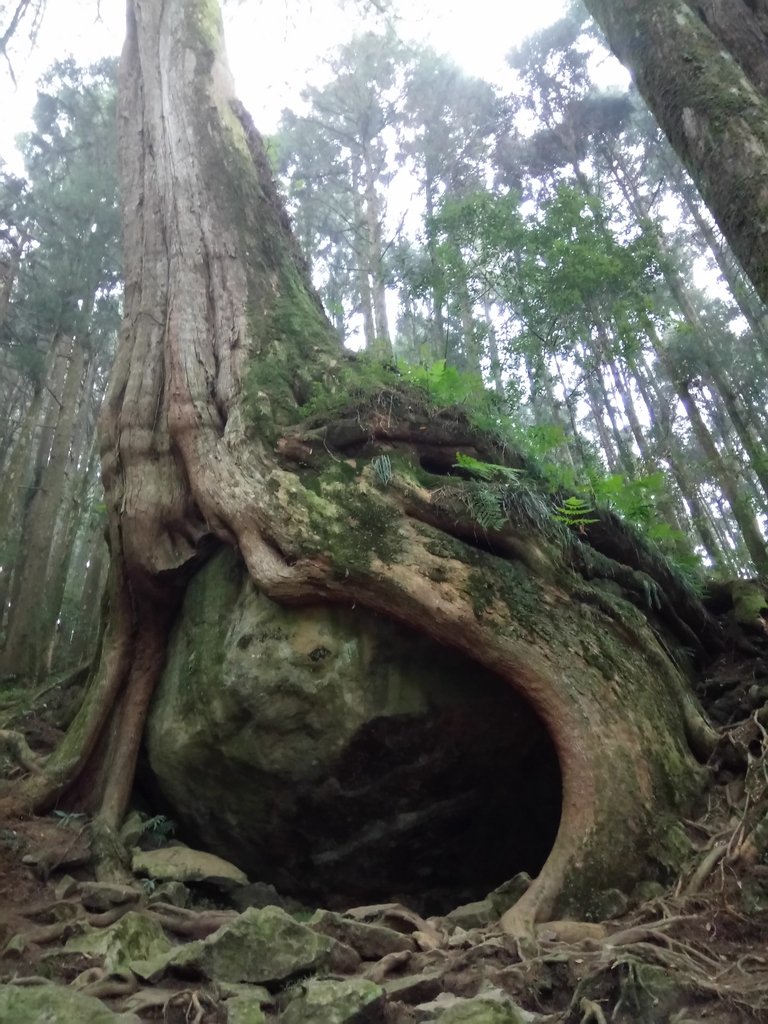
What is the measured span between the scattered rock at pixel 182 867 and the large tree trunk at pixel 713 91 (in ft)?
15.4

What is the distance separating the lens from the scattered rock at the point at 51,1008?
7.86 ft

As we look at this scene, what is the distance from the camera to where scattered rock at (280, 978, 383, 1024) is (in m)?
2.48

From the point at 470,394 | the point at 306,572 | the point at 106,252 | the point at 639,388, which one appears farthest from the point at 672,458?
the point at 106,252

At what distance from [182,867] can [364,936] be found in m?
1.68

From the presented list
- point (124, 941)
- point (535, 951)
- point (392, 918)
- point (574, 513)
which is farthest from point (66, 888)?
point (574, 513)

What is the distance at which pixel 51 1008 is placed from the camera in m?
2.45

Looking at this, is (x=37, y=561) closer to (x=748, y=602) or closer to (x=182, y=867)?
(x=182, y=867)

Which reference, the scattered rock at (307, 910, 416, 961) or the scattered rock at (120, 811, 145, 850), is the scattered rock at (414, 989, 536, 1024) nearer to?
the scattered rock at (307, 910, 416, 961)

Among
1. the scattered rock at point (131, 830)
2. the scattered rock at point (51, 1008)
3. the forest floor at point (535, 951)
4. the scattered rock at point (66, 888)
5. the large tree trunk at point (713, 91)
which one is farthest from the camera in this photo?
the scattered rock at point (131, 830)

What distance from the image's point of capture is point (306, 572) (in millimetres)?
5051

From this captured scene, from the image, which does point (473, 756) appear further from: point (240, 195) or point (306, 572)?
point (240, 195)

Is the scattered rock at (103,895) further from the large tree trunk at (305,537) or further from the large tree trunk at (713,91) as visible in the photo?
the large tree trunk at (713,91)

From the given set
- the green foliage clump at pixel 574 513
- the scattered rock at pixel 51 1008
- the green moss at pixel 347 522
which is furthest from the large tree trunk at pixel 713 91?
the scattered rock at pixel 51 1008

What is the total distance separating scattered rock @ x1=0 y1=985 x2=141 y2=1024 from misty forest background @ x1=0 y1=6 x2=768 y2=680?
364cm
